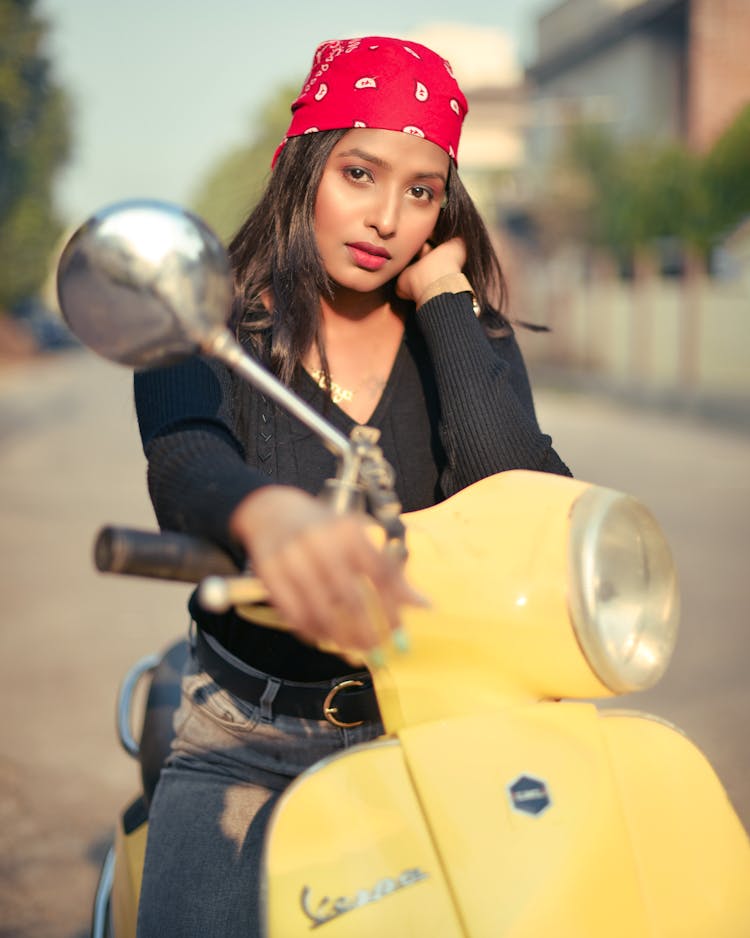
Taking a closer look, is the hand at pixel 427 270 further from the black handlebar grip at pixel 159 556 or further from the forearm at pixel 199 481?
the black handlebar grip at pixel 159 556

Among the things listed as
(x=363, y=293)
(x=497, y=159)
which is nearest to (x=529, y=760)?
(x=363, y=293)

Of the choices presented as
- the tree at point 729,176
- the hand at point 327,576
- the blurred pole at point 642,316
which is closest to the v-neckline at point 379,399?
the hand at point 327,576

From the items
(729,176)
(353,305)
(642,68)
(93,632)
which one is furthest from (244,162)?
(353,305)

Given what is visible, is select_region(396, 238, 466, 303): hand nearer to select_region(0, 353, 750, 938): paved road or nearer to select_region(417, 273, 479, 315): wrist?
select_region(417, 273, 479, 315): wrist

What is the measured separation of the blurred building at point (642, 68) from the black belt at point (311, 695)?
20850 millimetres

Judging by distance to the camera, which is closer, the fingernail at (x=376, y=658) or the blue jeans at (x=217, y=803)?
the fingernail at (x=376, y=658)

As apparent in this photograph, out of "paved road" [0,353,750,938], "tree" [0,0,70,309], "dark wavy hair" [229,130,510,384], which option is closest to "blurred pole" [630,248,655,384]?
"paved road" [0,353,750,938]

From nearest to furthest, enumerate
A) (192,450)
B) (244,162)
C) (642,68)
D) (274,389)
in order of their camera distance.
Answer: (274,389), (192,450), (642,68), (244,162)

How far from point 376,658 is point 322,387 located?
78cm

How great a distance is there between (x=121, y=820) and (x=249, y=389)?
2.73ft

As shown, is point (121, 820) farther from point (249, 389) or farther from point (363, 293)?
point (363, 293)

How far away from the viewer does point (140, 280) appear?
3.45ft

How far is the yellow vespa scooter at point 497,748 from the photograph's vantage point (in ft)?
3.75

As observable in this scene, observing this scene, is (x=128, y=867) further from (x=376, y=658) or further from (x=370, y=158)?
(x=370, y=158)
